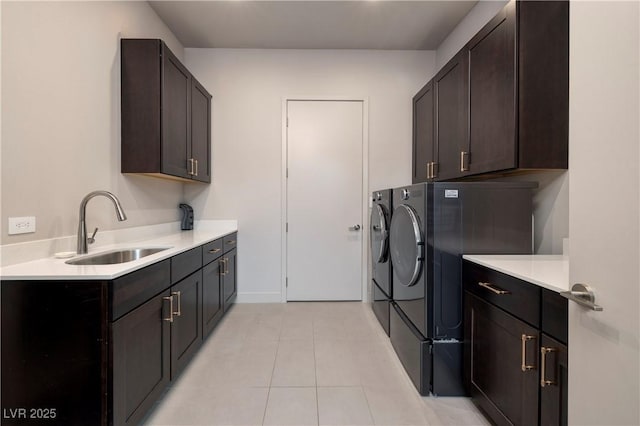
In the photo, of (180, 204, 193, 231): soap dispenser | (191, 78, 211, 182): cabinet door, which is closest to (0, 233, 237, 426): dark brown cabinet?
(191, 78, 211, 182): cabinet door

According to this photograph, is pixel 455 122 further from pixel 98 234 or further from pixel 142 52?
pixel 98 234

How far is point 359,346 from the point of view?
8.00 feet

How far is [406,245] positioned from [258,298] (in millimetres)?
2041

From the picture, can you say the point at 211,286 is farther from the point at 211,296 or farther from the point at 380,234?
the point at 380,234

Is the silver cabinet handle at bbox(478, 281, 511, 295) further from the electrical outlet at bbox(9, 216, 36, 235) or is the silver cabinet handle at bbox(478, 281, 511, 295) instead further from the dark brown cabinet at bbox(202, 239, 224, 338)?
the electrical outlet at bbox(9, 216, 36, 235)

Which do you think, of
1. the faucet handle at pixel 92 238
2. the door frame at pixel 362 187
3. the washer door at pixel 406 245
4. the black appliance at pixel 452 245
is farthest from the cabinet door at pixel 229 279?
the black appliance at pixel 452 245

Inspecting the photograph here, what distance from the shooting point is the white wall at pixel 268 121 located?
3406 millimetres

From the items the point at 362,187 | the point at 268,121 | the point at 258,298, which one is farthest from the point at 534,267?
the point at 268,121

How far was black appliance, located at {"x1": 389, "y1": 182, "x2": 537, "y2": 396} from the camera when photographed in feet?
5.84

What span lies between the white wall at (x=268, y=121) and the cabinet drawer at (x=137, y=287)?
68.9 inches

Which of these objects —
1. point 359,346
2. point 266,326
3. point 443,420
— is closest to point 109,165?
point 266,326

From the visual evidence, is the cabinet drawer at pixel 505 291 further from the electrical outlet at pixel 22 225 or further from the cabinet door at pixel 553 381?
the electrical outlet at pixel 22 225

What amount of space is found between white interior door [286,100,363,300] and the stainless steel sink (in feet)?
5.32

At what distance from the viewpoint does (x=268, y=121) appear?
343 cm
